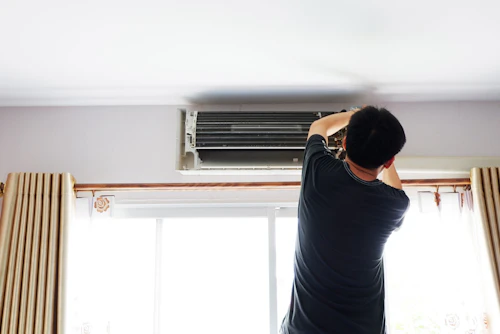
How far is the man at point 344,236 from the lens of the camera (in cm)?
128

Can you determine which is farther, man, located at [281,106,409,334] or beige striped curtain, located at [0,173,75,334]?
beige striped curtain, located at [0,173,75,334]

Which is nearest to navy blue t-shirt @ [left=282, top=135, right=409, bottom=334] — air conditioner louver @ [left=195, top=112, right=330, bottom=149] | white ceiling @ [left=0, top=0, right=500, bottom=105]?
white ceiling @ [left=0, top=0, right=500, bottom=105]

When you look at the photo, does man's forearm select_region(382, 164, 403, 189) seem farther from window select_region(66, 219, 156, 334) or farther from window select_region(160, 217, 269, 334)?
window select_region(66, 219, 156, 334)

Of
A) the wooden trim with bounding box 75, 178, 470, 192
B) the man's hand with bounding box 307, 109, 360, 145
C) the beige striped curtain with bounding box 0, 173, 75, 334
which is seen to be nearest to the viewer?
the man's hand with bounding box 307, 109, 360, 145

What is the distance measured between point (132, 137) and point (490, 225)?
1.93 metres

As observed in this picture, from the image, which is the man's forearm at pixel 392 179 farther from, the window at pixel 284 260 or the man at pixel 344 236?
the window at pixel 284 260

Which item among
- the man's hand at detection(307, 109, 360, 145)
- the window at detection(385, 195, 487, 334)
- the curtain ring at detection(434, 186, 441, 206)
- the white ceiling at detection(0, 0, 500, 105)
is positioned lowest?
the window at detection(385, 195, 487, 334)

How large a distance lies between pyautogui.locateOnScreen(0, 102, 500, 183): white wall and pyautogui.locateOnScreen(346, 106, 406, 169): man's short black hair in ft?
3.26

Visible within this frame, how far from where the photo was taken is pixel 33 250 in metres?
2.04

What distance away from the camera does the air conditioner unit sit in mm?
2051

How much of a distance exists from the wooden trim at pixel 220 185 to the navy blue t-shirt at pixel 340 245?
89cm

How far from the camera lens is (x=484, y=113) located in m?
2.31

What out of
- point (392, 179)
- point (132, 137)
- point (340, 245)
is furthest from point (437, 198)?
point (132, 137)

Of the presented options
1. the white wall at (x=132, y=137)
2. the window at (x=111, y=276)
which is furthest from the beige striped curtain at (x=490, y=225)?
the window at (x=111, y=276)
